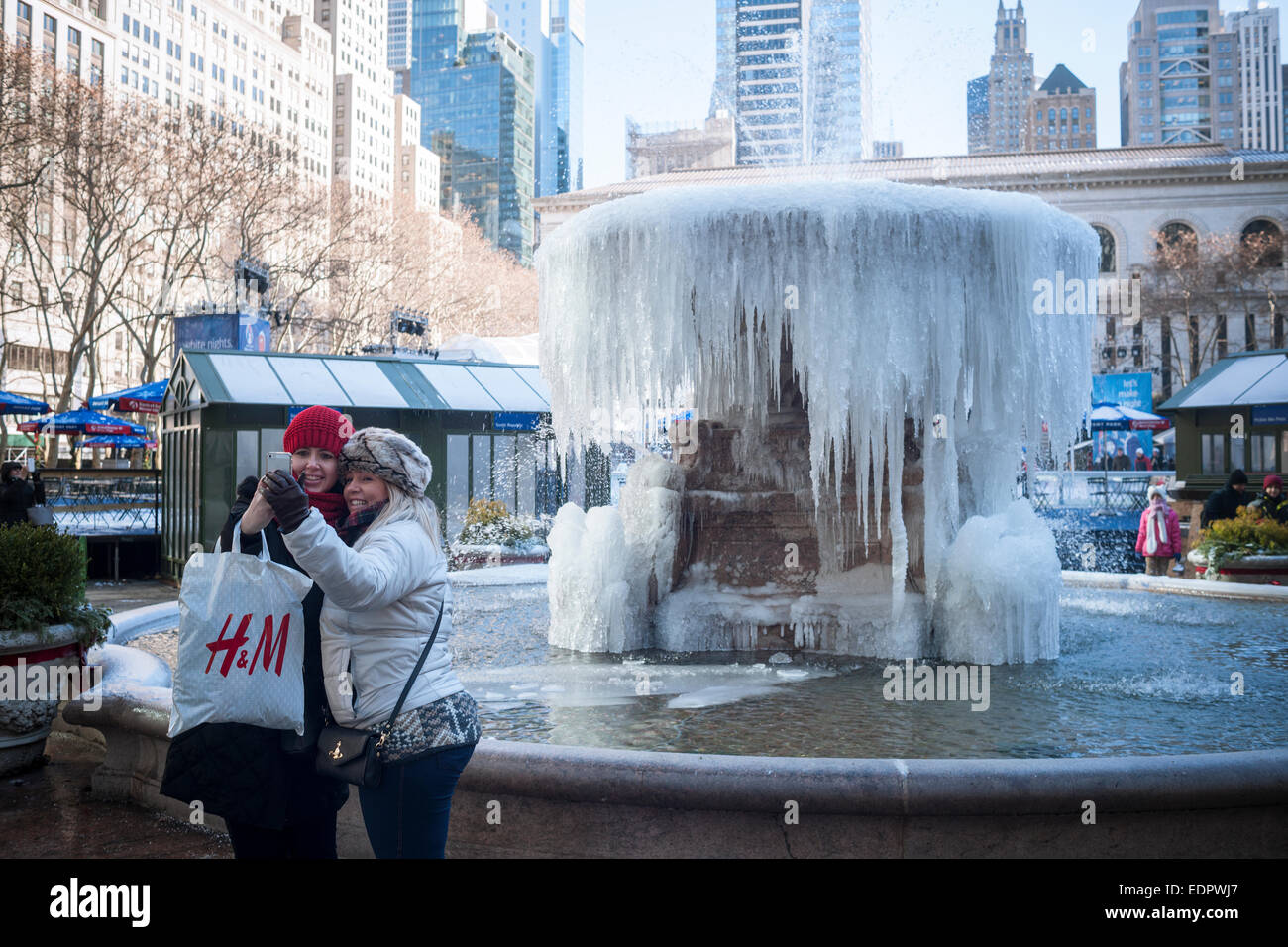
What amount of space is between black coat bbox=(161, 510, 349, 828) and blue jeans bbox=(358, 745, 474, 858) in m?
0.20

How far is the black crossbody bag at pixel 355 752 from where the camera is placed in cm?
270

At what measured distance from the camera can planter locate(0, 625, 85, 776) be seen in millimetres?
5461

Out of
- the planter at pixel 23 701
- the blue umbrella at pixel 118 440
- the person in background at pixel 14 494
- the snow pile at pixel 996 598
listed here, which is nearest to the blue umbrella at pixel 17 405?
the blue umbrella at pixel 118 440

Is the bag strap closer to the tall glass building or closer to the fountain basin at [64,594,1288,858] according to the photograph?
the fountain basin at [64,594,1288,858]

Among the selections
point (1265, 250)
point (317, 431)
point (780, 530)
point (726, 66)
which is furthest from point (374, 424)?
point (1265, 250)

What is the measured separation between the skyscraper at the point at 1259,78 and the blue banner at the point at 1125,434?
162 metres

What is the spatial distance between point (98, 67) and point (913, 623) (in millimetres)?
81641

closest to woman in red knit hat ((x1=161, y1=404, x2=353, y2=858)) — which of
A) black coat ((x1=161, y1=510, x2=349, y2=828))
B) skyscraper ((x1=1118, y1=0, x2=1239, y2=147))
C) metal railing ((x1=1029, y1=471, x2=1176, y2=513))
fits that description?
black coat ((x1=161, y1=510, x2=349, y2=828))

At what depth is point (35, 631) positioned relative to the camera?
560 cm

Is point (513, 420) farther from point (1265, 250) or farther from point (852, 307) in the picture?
point (1265, 250)

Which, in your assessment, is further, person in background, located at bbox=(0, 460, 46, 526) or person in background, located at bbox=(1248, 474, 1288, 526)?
person in background, located at bbox=(0, 460, 46, 526)

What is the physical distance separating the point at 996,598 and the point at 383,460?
18.5 feet

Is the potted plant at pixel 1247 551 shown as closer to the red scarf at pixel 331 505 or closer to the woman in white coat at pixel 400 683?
the woman in white coat at pixel 400 683
